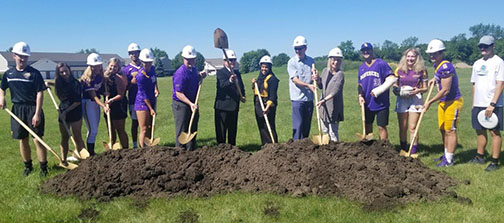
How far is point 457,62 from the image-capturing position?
205 ft

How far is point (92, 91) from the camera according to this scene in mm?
6422

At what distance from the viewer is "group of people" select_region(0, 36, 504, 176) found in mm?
5742

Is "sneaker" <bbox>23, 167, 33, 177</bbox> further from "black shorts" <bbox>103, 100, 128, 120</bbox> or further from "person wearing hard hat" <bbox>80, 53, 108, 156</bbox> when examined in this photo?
"black shorts" <bbox>103, 100, 128, 120</bbox>

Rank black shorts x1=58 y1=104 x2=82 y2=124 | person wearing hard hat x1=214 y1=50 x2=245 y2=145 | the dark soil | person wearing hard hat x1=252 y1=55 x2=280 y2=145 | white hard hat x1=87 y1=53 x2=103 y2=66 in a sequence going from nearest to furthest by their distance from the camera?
the dark soil
black shorts x1=58 y1=104 x2=82 y2=124
white hard hat x1=87 y1=53 x2=103 y2=66
person wearing hard hat x1=214 y1=50 x2=245 y2=145
person wearing hard hat x1=252 y1=55 x2=280 y2=145

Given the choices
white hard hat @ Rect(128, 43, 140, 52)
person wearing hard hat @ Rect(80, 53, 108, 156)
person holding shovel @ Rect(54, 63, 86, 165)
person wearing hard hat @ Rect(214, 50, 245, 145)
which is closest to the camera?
person holding shovel @ Rect(54, 63, 86, 165)

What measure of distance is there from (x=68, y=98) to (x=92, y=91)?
0.43 meters

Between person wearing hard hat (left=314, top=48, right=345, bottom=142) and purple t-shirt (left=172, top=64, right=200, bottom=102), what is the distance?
2.16 m

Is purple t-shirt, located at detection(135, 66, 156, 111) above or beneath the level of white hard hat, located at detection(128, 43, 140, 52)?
beneath

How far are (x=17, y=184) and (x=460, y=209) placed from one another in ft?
20.0

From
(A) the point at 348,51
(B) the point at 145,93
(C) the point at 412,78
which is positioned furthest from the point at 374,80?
(A) the point at 348,51

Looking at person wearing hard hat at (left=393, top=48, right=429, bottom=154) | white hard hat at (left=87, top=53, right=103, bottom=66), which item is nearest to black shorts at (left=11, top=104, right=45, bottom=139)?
white hard hat at (left=87, top=53, right=103, bottom=66)

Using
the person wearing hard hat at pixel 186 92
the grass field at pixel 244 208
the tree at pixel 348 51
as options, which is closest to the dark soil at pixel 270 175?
the grass field at pixel 244 208

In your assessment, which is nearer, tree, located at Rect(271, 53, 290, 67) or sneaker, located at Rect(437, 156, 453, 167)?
sneaker, located at Rect(437, 156, 453, 167)

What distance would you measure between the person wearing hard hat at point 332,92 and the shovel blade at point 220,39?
5.74 ft
